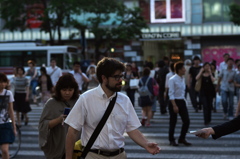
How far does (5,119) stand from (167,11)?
37995 mm

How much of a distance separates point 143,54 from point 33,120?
30.9 metres

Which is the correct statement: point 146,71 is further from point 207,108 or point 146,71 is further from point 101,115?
point 101,115

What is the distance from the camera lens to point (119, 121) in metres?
4.92

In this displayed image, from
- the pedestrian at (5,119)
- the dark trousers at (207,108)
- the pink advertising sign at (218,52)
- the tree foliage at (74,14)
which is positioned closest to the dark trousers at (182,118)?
the dark trousers at (207,108)

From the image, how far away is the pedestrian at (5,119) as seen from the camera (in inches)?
327

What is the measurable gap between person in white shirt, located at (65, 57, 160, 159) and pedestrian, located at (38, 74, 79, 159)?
1257 millimetres

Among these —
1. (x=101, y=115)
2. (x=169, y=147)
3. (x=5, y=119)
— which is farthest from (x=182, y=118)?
(x=101, y=115)

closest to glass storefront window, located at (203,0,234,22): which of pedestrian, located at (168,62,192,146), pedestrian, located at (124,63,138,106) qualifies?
pedestrian, located at (124,63,138,106)

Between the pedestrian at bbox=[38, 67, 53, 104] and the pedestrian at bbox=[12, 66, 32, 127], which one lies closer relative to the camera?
the pedestrian at bbox=[12, 66, 32, 127]

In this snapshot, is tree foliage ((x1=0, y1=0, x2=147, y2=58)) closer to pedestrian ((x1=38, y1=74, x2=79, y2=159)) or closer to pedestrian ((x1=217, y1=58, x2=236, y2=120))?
pedestrian ((x1=217, y1=58, x2=236, y2=120))

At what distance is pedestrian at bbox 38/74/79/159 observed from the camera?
623 cm

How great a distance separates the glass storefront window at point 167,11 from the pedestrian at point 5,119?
1473 inches

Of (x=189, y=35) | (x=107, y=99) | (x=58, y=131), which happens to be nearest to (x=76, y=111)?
(x=107, y=99)

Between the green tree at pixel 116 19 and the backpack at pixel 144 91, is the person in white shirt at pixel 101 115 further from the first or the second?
the green tree at pixel 116 19
